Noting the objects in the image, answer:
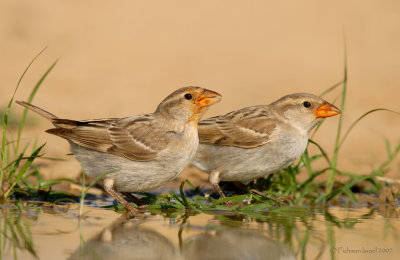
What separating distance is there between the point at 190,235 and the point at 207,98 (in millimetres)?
2256

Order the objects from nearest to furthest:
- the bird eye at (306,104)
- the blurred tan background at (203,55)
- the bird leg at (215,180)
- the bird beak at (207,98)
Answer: the bird beak at (207,98) → the bird leg at (215,180) → the bird eye at (306,104) → the blurred tan background at (203,55)

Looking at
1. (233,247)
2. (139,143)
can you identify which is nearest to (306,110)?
(139,143)

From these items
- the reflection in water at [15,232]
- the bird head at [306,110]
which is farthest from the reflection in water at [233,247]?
the bird head at [306,110]

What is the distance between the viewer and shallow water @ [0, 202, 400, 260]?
5094mm

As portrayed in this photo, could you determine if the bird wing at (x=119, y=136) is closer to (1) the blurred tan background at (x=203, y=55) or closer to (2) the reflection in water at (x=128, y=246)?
(2) the reflection in water at (x=128, y=246)

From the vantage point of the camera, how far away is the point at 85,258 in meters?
4.75

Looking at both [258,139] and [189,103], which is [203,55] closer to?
[258,139]

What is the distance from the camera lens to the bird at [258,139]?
336 inches

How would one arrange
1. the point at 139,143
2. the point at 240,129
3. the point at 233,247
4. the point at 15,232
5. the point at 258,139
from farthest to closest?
1. the point at 240,129
2. the point at 258,139
3. the point at 139,143
4. the point at 15,232
5. the point at 233,247

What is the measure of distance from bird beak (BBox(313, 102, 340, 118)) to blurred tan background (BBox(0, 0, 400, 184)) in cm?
215

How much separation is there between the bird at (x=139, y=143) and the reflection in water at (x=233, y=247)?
5.20 ft

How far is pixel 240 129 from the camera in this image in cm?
900

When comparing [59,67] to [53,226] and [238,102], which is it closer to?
[238,102]

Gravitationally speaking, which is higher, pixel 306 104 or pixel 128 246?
pixel 306 104
